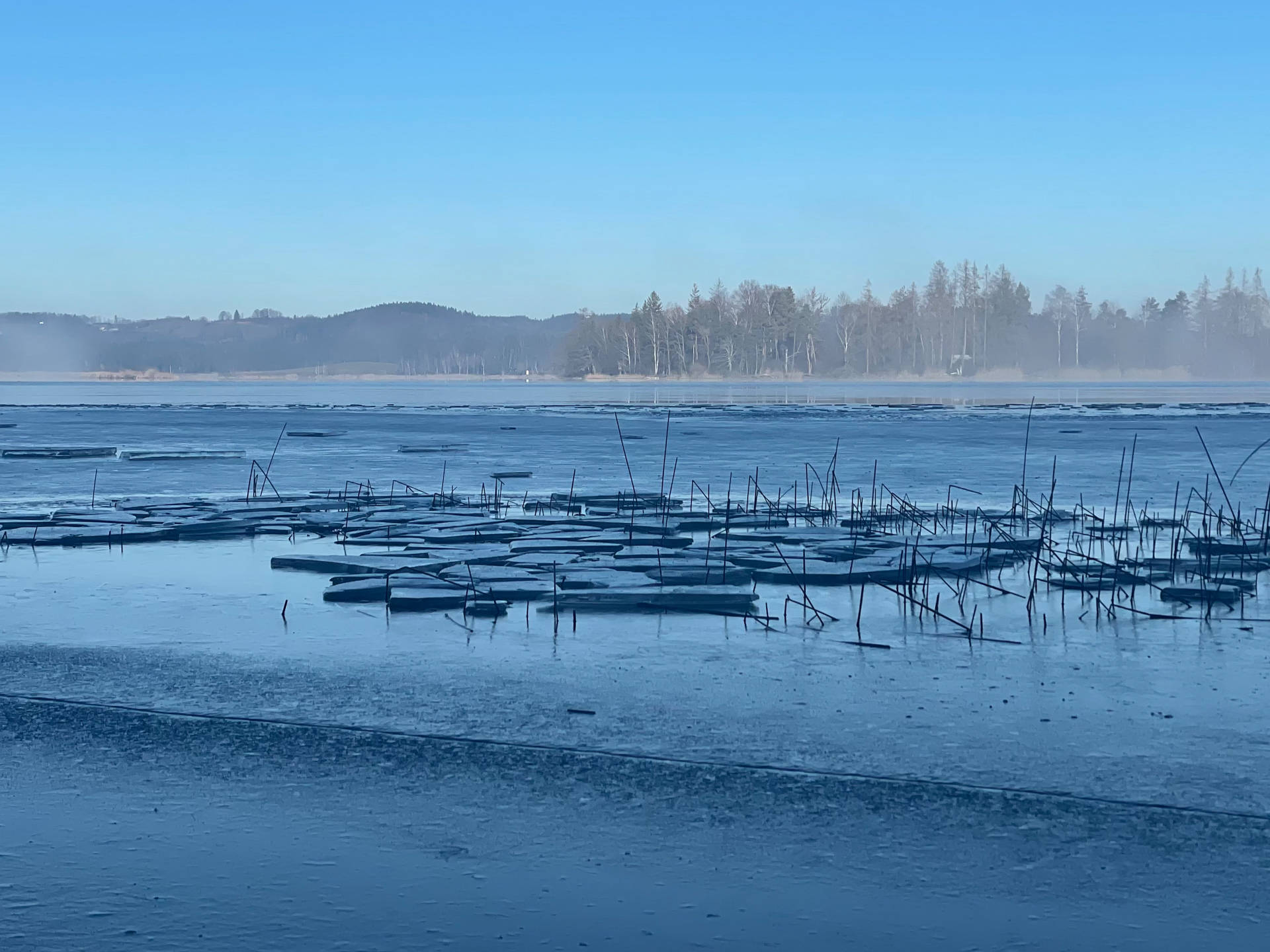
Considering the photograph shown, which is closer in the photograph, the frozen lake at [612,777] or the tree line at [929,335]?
the frozen lake at [612,777]

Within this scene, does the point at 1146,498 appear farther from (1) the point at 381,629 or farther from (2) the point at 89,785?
(2) the point at 89,785

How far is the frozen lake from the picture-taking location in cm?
347

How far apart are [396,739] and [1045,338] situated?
157 metres

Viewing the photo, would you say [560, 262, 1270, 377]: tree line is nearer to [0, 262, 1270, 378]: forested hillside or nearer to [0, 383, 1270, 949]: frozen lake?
[0, 262, 1270, 378]: forested hillside

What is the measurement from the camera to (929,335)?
487 feet

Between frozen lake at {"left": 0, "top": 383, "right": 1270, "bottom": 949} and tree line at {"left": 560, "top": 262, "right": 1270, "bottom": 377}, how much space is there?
5142 inches

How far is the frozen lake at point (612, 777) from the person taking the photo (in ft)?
11.4

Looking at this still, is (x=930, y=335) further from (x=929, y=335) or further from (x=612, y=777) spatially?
(x=612, y=777)

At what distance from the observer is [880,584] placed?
8398 mm

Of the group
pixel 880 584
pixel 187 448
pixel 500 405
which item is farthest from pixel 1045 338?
pixel 880 584

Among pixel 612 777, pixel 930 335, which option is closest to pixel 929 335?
pixel 930 335

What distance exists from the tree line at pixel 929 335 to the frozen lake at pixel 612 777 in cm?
13060

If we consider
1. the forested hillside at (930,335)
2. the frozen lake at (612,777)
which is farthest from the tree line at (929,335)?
the frozen lake at (612,777)

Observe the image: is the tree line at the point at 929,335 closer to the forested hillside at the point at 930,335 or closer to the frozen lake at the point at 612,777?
the forested hillside at the point at 930,335
